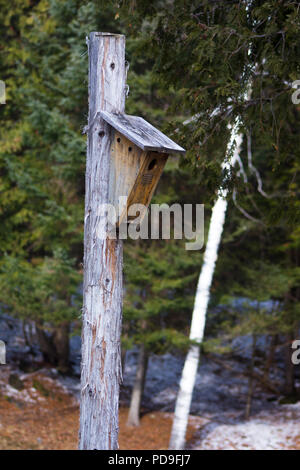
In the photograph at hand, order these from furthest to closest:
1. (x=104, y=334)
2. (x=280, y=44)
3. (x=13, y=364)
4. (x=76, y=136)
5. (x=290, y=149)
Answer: (x=13, y=364)
(x=76, y=136)
(x=290, y=149)
(x=280, y=44)
(x=104, y=334)

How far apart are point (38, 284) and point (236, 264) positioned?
4293 mm

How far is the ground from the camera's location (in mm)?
8641

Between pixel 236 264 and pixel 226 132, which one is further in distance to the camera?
pixel 236 264

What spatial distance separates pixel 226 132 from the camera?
462cm

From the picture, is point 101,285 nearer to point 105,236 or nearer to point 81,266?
point 105,236

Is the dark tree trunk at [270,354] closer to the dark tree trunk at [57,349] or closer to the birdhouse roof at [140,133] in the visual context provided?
the dark tree trunk at [57,349]

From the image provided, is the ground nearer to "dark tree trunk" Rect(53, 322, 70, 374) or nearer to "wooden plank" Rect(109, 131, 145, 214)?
"dark tree trunk" Rect(53, 322, 70, 374)

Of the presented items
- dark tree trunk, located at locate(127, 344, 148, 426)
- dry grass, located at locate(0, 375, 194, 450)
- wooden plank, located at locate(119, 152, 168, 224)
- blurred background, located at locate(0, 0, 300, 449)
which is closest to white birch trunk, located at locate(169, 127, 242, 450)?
blurred background, located at locate(0, 0, 300, 449)

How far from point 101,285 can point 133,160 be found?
0.97m

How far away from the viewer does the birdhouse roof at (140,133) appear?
3229 millimetres

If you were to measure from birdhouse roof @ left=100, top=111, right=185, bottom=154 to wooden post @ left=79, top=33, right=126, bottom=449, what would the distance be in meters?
0.14

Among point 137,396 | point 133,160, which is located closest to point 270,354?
point 137,396
